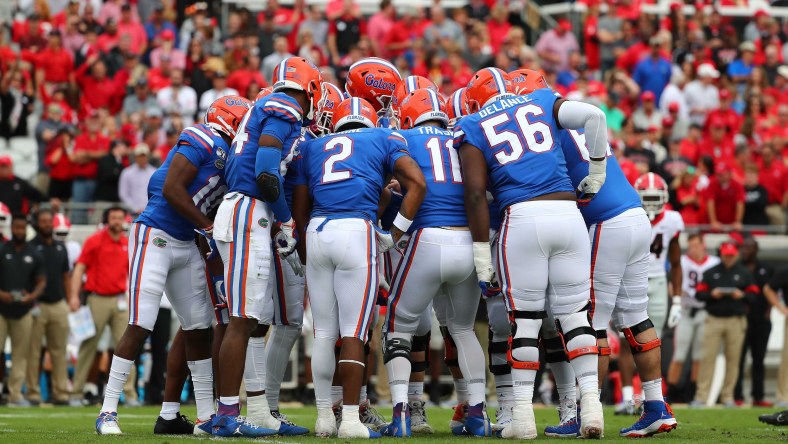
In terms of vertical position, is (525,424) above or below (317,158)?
below

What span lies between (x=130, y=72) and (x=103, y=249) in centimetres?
533

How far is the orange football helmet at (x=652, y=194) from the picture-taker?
11781 mm

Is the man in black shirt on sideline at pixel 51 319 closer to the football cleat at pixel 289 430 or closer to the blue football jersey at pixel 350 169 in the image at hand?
the football cleat at pixel 289 430

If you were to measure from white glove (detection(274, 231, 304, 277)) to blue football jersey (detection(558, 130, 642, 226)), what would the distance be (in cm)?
202

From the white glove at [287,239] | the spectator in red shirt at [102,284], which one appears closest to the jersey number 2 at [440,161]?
the white glove at [287,239]

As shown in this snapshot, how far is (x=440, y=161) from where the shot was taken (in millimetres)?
8930

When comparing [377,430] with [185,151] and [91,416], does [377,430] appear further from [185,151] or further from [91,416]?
[91,416]

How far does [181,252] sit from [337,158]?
1401 millimetres

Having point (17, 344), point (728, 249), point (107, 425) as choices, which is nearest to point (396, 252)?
point (107, 425)

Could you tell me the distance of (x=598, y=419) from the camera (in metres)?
8.07

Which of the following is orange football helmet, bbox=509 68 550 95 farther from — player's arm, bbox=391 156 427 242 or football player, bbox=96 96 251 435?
football player, bbox=96 96 251 435

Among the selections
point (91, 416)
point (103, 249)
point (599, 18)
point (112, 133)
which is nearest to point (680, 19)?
point (599, 18)

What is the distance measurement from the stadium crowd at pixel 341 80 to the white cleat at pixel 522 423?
6.54 m

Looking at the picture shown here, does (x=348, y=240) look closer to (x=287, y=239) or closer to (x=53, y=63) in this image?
A: (x=287, y=239)
